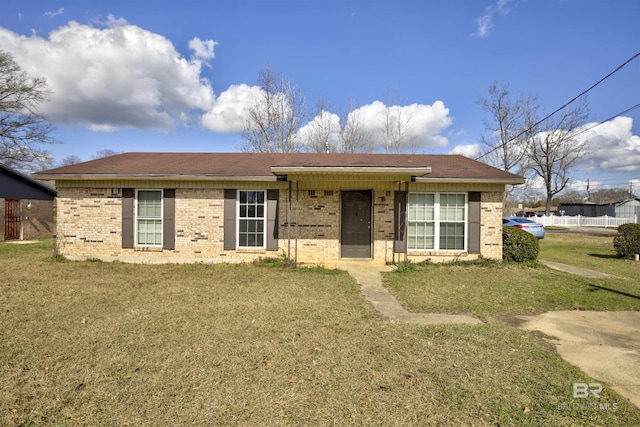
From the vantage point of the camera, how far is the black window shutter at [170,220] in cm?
945

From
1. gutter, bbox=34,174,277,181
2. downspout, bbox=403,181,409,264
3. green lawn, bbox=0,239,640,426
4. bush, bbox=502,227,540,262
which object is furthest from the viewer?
bush, bbox=502,227,540,262

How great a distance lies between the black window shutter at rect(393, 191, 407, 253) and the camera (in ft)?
31.0

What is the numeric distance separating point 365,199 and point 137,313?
21.7ft

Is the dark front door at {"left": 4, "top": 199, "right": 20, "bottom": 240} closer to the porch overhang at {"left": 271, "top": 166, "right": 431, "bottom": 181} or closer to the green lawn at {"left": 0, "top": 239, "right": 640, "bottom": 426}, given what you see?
the green lawn at {"left": 0, "top": 239, "right": 640, "bottom": 426}

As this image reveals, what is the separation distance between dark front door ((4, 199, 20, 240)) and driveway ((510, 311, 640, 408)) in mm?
20952

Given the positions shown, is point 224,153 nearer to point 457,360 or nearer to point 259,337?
point 259,337

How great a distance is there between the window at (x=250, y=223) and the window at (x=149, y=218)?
2409 mm

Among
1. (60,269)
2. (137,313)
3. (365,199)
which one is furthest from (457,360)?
(60,269)

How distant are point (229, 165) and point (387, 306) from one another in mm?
6976

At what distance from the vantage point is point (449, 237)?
377 inches

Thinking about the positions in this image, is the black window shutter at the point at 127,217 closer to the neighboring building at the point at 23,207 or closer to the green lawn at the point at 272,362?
the green lawn at the point at 272,362

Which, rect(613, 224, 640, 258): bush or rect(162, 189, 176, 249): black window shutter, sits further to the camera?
rect(613, 224, 640, 258): bush

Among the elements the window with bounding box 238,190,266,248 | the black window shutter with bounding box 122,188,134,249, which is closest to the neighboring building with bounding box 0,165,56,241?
the black window shutter with bounding box 122,188,134,249

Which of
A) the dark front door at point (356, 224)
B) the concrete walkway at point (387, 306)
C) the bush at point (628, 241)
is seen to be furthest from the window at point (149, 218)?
the bush at point (628, 241)
